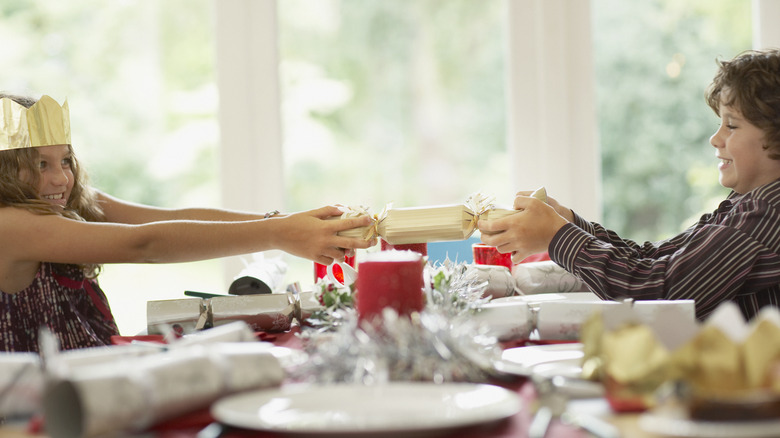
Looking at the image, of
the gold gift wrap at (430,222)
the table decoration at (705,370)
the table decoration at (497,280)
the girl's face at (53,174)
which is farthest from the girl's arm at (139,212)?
the table decoration at (705,370)

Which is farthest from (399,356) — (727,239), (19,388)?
(727,239)

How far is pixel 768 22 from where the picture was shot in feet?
10.6

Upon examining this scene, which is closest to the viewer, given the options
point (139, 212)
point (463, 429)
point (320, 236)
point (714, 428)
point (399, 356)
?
point (714, 428)

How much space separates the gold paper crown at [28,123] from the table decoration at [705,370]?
1.46 metres

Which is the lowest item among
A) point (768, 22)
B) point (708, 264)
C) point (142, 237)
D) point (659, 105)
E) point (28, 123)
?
point (708, 264)

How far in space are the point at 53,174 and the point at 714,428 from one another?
1.65 metres

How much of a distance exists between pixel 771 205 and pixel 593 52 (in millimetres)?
1961

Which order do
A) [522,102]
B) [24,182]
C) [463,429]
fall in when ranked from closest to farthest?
[463,429]
[24,182]
[522,102]

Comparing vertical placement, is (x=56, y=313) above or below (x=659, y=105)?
below

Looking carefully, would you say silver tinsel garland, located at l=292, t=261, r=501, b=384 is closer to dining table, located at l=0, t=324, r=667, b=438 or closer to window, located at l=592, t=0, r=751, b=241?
dining table, located at l=0, t=324, r=667, b=438

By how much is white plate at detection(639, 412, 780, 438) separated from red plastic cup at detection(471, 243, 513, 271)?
1.21 metres

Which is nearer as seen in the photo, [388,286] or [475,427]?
[475,427]

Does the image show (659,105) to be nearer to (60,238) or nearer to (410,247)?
(410,247)

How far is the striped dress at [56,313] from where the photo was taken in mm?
1761
